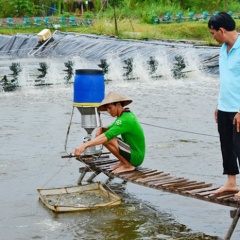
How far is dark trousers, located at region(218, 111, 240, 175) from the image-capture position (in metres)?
5.95

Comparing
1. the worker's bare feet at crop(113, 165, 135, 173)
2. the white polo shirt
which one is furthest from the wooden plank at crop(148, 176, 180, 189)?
the white polo shirt

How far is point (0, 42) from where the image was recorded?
3884 cm

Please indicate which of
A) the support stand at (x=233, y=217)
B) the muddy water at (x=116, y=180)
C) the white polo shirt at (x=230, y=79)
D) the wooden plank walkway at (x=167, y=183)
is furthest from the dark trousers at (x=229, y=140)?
the muddy water at (x=116, y=180)

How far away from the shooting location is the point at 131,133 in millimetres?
7578

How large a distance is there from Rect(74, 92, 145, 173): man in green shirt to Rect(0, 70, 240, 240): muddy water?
42cm

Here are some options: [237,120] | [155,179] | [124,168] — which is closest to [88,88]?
[124,168]

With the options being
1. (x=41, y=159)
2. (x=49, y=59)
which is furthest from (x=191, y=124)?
(x=49, y=59)

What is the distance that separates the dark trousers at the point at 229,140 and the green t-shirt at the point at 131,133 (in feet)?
4.79

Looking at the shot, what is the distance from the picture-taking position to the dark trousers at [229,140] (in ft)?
19.5

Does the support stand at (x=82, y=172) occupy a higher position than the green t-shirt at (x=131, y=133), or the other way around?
the green t-shirt at (x=131, y=133)

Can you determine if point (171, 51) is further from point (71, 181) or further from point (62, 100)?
point (71, 181)

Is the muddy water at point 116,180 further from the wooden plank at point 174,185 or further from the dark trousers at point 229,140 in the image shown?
the dark trousers at point 229,140

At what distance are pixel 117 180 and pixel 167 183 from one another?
5.99 feet

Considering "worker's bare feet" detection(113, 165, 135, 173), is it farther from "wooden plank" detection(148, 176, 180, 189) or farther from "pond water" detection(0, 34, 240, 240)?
"wooden plank" detection(148, 176, 180, 189)
